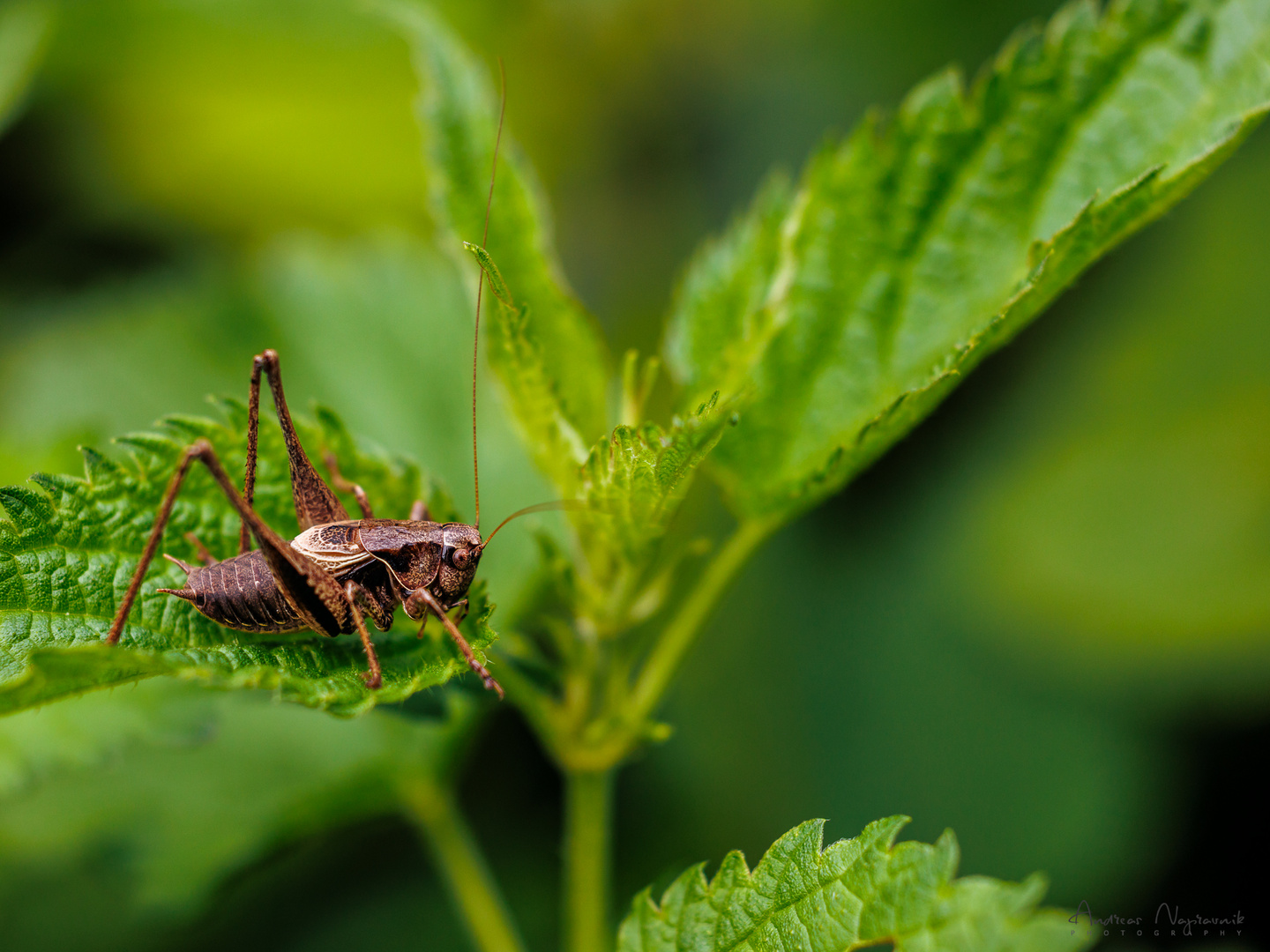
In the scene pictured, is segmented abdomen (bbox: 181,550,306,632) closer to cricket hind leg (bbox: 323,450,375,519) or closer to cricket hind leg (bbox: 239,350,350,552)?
cricket hind leg (bbox: 239,350,350,552)

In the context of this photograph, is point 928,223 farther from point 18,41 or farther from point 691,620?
point 18,41

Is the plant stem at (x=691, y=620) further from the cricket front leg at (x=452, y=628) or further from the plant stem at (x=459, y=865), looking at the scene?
the plant stem at (x=459, y=865)

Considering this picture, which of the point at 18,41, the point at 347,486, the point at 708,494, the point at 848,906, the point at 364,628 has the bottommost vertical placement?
the point at 848,906

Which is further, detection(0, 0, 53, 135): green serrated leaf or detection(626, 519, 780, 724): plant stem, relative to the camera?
detection(0, 0, 53, 135): green serrated leaf

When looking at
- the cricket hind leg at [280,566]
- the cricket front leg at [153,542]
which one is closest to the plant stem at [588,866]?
the cricket hind leg at [280,566]

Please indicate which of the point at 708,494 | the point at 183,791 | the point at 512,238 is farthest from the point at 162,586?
the point at 708,494

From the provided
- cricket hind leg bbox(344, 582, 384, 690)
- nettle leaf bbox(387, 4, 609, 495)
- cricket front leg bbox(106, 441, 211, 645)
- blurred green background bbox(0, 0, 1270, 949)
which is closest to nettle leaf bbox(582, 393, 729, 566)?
nettle leaf bbox(387, 4, 609, 495)
